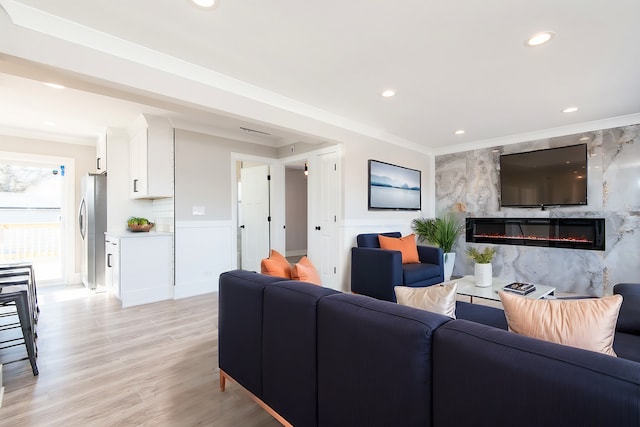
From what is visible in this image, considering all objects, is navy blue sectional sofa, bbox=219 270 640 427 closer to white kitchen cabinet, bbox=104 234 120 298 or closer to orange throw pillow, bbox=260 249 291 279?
orange throw pillow, bbox=260 249 291 279

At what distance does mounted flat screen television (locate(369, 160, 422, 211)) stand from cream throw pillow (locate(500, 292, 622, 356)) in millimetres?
3447

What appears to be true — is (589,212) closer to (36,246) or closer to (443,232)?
(443,232)

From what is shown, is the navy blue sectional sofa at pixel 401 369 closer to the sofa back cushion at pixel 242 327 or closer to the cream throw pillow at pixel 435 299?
the sofa back cushion at pixel 242 327

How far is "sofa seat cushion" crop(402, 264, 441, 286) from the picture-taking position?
11.7ft

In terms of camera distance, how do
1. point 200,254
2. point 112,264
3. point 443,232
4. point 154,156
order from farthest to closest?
1. point 443,232
2. point 200,254
3. point 112,264
4. point 154,156

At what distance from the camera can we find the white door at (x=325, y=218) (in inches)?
169

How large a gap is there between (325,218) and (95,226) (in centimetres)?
348

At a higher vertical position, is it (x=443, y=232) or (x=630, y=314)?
(x=443, y=232)

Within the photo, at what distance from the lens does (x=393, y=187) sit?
4.93m

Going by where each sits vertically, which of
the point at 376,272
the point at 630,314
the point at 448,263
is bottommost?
the point at 448,263

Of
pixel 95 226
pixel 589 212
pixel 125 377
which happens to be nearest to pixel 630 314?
pixel 589 212

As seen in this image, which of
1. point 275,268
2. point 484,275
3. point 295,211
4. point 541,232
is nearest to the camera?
point 275,268

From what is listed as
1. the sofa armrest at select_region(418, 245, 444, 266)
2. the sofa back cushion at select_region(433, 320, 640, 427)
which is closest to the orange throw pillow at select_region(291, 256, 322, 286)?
the sofa back cushion at select_region(433, 320, 640, 427)

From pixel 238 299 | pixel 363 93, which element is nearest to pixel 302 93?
pixel 363 93
